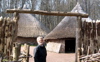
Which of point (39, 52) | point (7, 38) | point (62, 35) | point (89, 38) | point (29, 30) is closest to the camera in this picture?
point (39, 52)

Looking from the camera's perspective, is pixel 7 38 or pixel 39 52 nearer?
pixel 39 52

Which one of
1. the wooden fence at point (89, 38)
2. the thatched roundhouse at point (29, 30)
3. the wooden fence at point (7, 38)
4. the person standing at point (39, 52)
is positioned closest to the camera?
the person standing at point (39, 52)

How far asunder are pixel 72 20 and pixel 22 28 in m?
8.83

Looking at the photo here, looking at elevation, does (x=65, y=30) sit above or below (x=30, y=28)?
above

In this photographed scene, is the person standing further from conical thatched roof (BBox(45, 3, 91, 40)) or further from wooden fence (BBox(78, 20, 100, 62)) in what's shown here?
conical thatched roof (BBox(45, 3, 91, 40))

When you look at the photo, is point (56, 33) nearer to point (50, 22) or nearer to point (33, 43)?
point (33, 43)

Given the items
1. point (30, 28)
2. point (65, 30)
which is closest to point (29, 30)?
point (30, 28)

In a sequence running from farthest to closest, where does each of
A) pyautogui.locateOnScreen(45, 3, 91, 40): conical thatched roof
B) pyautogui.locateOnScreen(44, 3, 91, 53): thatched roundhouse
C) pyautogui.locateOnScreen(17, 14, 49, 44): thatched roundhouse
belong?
pyautogui.locateOnScreen(17, 14, 49, 44): thatched roundhouse → pyautogui.locateOnScreen(45, 3, 91, 40): conical thatched roof → pyautogui.locateOnScreen(44, 3, 91, 53): thatched roundhouse

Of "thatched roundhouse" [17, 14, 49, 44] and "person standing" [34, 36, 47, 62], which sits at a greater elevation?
"person standing" [34, 36, 47, 62]

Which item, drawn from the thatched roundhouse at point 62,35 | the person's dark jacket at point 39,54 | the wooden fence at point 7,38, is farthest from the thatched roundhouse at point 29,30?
the person's dark jacket at point 39,54

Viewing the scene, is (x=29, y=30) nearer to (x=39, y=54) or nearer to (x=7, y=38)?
(x=7, y=38)

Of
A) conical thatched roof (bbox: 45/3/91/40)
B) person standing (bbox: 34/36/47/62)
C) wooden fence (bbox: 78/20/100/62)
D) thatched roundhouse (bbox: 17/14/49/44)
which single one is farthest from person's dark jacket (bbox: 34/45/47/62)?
thatched roundhouse (bbox: 17/14/49/44)

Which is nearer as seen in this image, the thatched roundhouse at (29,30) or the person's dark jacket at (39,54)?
the person's dark jacket at (39,54)

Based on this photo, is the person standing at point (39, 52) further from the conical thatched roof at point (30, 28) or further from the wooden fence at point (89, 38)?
the conical thatched roof at point (30, 28)
